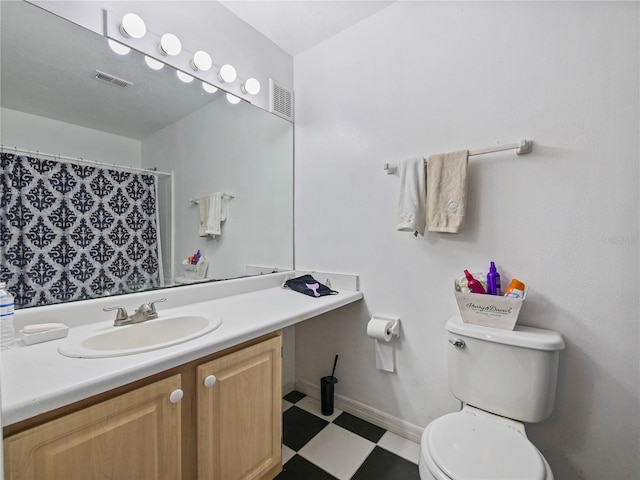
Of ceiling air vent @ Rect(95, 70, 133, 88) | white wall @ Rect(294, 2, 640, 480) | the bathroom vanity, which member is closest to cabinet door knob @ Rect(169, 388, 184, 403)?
the bathroom vanity

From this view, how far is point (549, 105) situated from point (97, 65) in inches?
74.1

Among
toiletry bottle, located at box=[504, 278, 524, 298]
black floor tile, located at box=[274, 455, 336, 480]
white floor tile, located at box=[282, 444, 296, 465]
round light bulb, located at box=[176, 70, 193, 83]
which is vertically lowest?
white floor tile, located at box=[282, 444, 296, 465]

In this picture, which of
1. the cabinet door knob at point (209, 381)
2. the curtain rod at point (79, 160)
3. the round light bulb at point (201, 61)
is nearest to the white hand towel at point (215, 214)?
the curtain rod at point (79, 160)

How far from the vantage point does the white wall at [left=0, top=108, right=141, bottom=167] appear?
1097 mm

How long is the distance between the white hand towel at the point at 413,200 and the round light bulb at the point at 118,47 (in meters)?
1.37

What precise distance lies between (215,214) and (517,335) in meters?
1.56

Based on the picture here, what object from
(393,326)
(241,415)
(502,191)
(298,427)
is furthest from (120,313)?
(502,191)

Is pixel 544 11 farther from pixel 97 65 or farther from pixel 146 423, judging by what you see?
pixel 146 423

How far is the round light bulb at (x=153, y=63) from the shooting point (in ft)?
4.67

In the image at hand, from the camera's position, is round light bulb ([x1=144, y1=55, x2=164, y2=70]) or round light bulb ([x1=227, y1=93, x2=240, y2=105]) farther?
round light bulb ([x1=227, y1=93, x2=240, y2=105])

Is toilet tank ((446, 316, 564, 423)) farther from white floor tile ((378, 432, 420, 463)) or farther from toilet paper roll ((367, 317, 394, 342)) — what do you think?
white floor tile ((378, 432, 420, 463))

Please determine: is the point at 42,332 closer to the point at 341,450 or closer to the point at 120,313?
the point at 120,313

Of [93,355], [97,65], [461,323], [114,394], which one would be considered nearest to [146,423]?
[114,394]

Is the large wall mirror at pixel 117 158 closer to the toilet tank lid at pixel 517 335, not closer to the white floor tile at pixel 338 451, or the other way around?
the white floor tile at pixel 338 451
